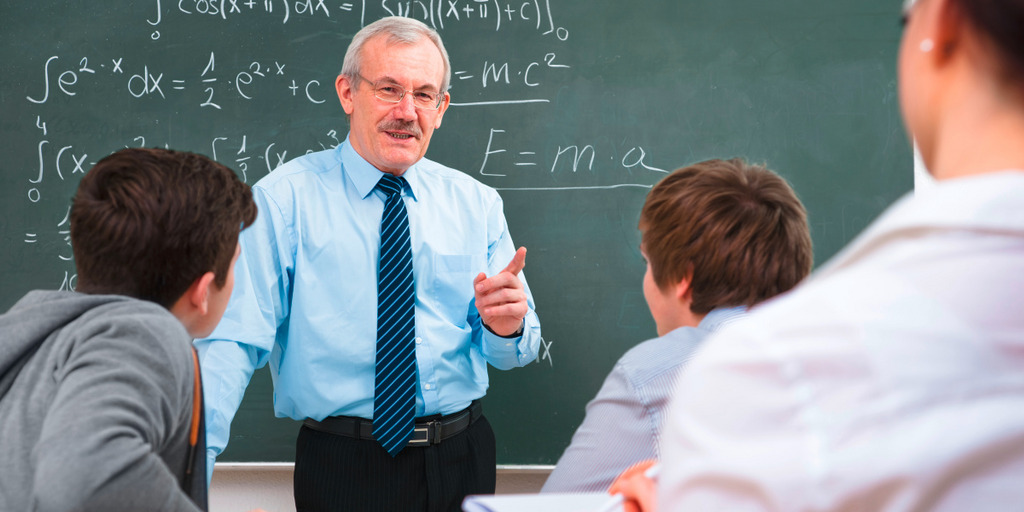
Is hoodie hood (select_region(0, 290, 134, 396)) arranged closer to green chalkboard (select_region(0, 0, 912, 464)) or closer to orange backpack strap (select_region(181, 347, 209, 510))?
orange backpack strap (select_region(181, 347, 209, 510))

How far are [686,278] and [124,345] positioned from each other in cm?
99

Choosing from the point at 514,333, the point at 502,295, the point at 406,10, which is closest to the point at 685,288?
the point at 502,295

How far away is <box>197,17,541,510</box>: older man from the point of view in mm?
2121

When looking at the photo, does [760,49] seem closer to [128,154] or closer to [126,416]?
[128,154]

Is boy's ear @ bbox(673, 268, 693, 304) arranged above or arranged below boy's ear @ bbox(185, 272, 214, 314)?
below

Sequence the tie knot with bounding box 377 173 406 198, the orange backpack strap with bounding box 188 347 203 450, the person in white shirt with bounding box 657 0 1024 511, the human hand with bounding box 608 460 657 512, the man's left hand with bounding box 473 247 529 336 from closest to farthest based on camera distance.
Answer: the person in white shirt with bounding box 657 0 1024 511 < the human hand with bounding box 608 460 657 512 < the orange backpack strap with bounding box 188 347 203 450 < the man's left hand with bounding box 473 247 529 336 < the tie knot with bounding box 377 173 406 198

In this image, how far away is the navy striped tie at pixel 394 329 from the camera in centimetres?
212

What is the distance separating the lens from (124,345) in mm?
1115

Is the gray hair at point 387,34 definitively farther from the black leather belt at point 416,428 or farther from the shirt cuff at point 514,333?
the black leather belt at point 416,428

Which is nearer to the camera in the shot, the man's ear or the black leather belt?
the black leather belt

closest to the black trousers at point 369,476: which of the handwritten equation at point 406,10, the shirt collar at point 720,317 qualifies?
the shirt collar at point 720,317

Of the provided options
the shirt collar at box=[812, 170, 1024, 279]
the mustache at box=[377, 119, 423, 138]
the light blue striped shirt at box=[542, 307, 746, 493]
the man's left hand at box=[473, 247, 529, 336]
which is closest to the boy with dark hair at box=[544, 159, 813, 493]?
the light blue striped shirt at box=[542, 307, 746, 493]

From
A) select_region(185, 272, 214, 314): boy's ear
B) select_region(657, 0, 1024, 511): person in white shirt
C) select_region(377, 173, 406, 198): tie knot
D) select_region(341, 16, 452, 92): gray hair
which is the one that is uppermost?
select_region(341, 16, 452, 92): gray hair

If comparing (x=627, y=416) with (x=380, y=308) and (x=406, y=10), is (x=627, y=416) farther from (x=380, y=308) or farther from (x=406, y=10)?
(x=406, y=10)
